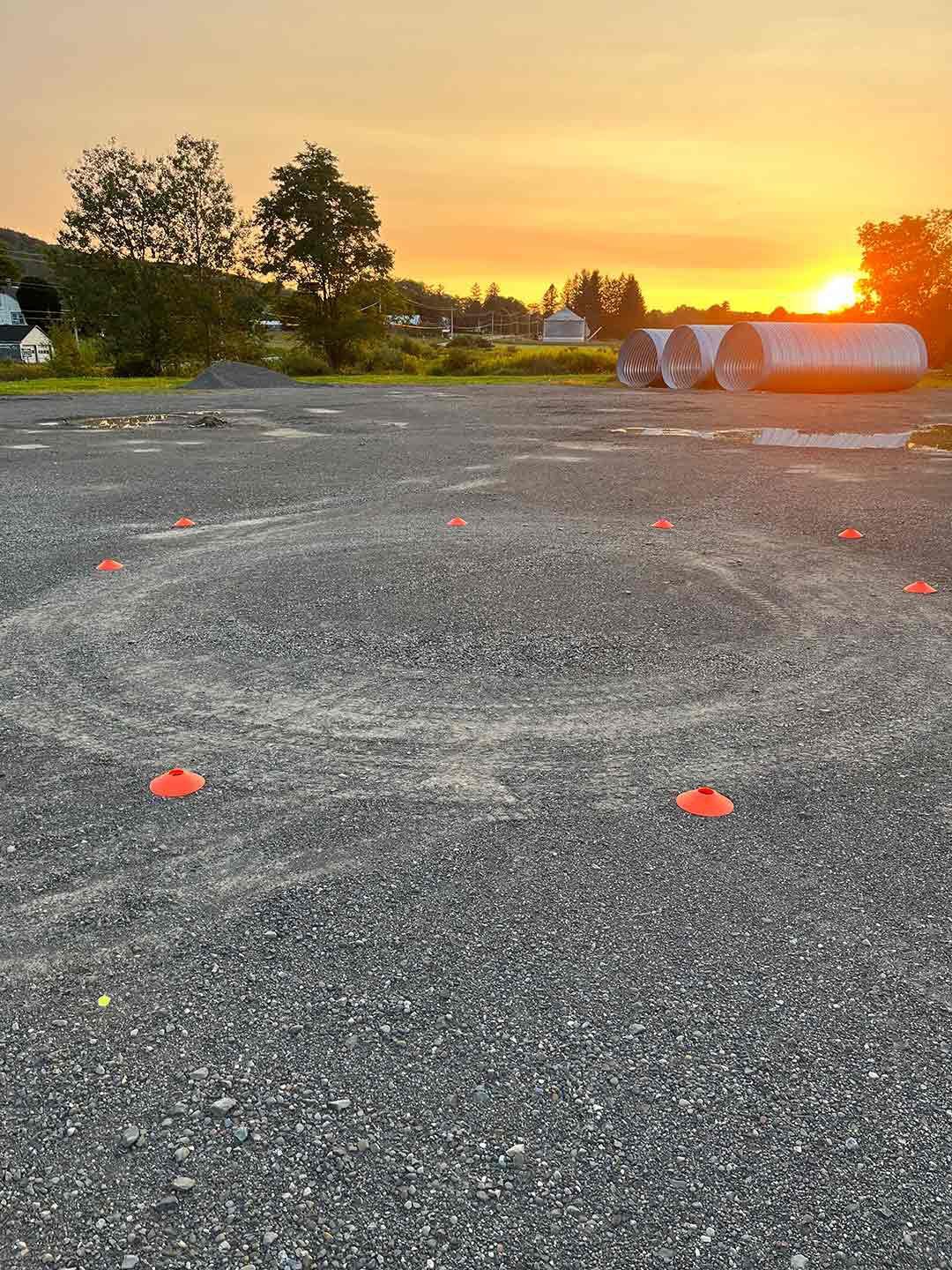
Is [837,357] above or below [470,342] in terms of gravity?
below

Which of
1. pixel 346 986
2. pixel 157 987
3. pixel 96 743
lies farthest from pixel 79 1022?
pixel 96 743

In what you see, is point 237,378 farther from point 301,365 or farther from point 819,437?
point 819,437

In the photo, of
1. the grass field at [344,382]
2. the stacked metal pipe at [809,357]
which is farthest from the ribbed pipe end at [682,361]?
the grass field at [344,382]

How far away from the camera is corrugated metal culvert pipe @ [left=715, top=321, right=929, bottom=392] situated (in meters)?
25.4

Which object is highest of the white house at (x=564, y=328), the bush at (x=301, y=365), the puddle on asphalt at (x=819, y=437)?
the white house at (x=564, y=328)

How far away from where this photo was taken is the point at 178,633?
17.3 ft

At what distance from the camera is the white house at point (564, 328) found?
105 metres

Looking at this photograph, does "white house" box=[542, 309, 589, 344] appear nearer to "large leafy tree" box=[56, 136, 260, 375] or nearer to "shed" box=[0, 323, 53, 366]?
"shed" box=[0, 323, 53, 366]

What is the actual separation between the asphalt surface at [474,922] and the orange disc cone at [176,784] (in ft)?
0.35

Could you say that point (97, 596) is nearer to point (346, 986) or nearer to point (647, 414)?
point (346, 986)

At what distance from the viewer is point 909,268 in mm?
47312

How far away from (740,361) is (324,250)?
86.4 ft

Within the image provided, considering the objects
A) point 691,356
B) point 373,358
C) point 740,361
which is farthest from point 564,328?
point 740,361

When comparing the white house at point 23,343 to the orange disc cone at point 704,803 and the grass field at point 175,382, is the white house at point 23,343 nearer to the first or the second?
the grass field at point 175,382
